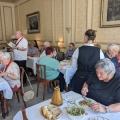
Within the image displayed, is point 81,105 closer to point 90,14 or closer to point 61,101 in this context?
point 61,101

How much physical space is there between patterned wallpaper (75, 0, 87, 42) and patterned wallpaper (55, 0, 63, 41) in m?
0.74

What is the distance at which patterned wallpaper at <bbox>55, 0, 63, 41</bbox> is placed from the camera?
4.59 metres

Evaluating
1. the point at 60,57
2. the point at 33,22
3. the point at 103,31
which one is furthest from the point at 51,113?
the point at 33,22

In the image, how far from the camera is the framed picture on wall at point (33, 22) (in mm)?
5676

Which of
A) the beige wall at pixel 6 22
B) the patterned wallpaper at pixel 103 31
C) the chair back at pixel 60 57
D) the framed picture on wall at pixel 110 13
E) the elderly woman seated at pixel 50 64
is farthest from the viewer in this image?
the beige wall at pixel 6 22

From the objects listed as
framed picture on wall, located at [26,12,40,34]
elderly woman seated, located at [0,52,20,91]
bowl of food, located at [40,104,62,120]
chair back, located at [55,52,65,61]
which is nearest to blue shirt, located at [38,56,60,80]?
elderly woman seated, located at [0,52,20,91]

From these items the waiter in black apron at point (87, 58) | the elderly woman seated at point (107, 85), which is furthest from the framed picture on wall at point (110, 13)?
the elderly woman seated at point (107, 85)

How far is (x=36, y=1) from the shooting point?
5625 mm

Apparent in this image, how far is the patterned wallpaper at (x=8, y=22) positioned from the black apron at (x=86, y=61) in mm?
6408

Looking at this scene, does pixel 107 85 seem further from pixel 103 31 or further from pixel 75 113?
pixel 103 31

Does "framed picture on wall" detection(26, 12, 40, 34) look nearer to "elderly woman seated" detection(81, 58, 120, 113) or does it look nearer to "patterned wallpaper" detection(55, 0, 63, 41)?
"patterned wallpaper" detection(55, 0, 63, 41)

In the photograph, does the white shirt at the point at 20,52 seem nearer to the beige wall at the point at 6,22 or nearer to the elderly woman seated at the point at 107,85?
the elderly woman seated at the point at 107,85

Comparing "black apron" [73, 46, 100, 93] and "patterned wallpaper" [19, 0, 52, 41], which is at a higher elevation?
"patterned wallpaper" [19, 0, 52, 41]

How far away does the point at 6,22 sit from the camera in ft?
23.7
